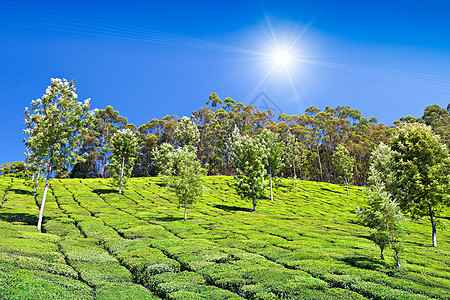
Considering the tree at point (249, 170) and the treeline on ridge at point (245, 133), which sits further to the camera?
the treeline on ridge at point (245, 133)

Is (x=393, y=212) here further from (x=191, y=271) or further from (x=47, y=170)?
(x=47, y=170)

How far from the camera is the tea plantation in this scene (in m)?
15.2

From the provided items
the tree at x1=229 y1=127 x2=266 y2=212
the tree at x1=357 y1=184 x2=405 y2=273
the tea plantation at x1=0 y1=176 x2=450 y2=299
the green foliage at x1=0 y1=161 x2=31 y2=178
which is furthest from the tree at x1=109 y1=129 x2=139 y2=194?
the tree at x1=357 y1=184 x2=405 y2=273

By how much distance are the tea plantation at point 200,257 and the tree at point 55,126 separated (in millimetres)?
8411

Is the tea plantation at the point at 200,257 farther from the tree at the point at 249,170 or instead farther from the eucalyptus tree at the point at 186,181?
the tree at the point at 249,170

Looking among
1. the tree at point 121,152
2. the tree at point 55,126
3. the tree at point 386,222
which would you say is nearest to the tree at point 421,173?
the tree at point 386,222

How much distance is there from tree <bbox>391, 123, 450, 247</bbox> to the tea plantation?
4.61m

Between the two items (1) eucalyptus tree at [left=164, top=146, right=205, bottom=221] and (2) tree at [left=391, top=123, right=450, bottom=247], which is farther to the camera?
(1) eucalyptus tree at [left=164, top=146, right=205, bottom=221]

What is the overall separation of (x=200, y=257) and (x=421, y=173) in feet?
93.3

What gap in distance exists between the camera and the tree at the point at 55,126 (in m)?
31.1

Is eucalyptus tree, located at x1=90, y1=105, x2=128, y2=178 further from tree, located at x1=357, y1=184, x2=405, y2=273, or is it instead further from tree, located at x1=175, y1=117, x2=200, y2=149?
tree, located at x1=357, y1=184, x2=405, y2=273

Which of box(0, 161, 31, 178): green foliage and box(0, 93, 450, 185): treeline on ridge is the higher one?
box(0, 93, 450, 185): treeline on ridge

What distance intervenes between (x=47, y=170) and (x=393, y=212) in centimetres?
3788

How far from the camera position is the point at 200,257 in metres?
21.7
